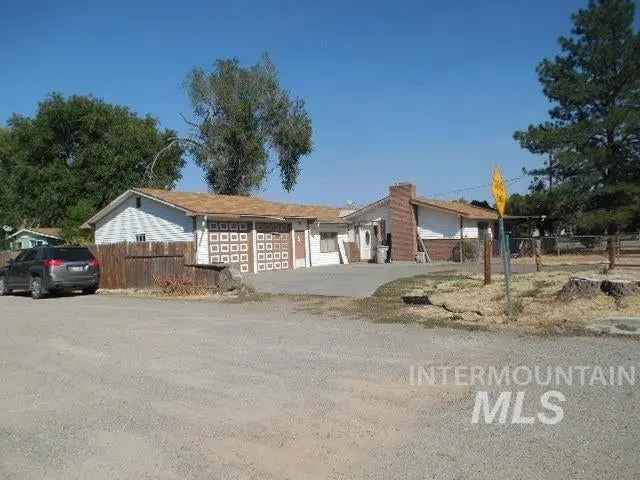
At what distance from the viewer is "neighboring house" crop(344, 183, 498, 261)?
1438 inches

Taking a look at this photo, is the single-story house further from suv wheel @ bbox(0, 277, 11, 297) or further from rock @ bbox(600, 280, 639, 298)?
rock @ bbox(600, 280, 639, 298)

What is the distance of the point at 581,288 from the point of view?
11.5 meters

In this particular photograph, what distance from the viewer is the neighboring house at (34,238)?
146 ft

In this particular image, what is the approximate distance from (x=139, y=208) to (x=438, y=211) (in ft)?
57.5

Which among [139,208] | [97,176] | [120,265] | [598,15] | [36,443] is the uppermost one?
[598,15]

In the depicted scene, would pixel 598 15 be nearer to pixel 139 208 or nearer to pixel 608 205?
pixel 608 205

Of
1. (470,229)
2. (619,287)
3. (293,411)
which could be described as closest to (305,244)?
(470,229)

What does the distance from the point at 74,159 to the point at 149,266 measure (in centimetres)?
3325

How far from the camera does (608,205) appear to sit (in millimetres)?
37188

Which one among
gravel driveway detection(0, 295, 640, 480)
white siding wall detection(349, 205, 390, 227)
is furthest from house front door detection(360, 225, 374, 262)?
gravel driveway detection(0, 295, 640, 480)

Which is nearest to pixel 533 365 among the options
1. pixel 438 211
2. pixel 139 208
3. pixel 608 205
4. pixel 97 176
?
pixel 139 208

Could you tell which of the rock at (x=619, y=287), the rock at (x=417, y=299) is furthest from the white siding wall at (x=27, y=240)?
the rock at (x=619, y=287)

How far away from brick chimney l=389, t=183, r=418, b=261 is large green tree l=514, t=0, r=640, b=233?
26.6 ft

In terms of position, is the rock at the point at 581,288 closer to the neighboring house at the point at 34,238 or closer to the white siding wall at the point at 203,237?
→ the white siding wall at the point at 203,237
